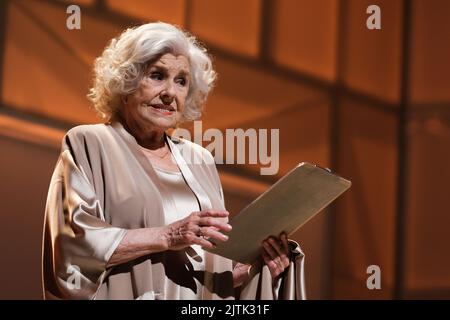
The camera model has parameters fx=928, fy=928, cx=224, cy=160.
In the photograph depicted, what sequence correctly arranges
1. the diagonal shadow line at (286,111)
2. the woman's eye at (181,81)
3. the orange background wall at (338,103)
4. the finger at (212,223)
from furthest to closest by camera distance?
the diagonal shadow line at (286,111)
the orange background wall at (338,103)
the woman's eye at (181,81)
the finger at (212,223)

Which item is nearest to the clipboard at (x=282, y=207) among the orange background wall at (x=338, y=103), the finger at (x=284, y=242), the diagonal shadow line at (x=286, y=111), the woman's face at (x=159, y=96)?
the finger at (x=284, y=242)

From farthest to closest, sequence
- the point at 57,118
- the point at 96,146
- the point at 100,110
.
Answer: the point at 57,118 → the point at 100,110 → the point at 96,146

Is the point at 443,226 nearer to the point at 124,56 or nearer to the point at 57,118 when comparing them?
the point at 57,118

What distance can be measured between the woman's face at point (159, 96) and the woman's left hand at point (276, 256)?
0.38 m

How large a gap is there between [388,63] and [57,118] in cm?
154

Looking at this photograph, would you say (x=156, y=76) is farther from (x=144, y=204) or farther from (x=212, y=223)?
(x=212, y=223)

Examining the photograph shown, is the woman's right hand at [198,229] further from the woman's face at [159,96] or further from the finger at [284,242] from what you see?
the woman's face at [159,96]

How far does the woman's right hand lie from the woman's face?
32 cm

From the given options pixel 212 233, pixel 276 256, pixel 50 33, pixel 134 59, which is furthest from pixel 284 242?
pixel 50 33

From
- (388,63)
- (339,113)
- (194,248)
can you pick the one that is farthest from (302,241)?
(194,248)

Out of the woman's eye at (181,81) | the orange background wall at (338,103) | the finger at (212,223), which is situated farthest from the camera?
the orange background wall at (338,103)

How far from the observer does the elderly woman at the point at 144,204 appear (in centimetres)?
202

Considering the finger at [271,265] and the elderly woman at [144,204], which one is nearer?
the elderly woman at [144,204]

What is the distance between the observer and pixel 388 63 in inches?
155
